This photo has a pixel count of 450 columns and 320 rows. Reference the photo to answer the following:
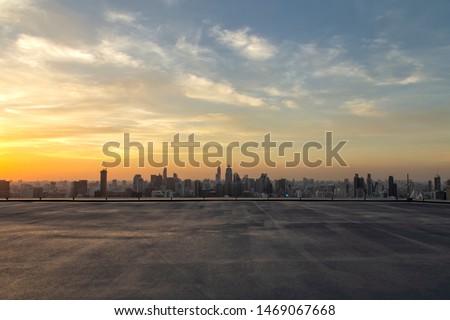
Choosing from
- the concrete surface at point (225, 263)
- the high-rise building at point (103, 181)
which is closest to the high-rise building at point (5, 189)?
the high-rise building at point (103, 181)

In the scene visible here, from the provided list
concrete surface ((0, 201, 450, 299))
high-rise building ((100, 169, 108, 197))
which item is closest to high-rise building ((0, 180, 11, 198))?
high-rise building ((100, 169, 108, 197))

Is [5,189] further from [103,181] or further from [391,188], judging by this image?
[391,188]

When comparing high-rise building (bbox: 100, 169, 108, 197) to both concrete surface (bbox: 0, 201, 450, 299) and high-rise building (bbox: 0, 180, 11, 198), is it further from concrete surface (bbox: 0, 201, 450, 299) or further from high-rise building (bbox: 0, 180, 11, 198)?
concrete surface (bbox: 0, 201, 450, 299)

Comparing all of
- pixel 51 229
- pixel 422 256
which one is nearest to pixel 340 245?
pixel 422 256

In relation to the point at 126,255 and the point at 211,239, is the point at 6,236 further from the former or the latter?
the point at 211,239

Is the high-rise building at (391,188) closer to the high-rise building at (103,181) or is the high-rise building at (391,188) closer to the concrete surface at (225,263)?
the high-rise building at (103,181)

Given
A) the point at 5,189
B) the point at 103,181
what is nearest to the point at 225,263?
the point at 5,189
